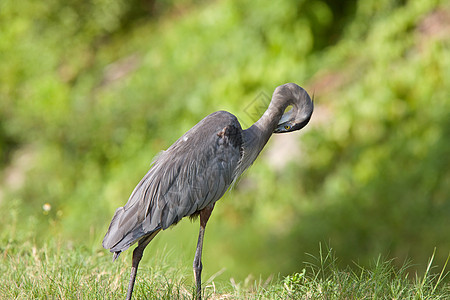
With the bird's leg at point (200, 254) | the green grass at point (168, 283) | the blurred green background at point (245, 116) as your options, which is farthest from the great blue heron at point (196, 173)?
the blurred green background at point (245, 116)

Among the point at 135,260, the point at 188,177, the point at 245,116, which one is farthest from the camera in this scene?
the point at 245,116

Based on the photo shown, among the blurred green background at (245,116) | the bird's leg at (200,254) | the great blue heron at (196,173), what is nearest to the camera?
the great blue heron at (196,173)

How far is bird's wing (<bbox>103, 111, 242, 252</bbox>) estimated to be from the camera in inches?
156

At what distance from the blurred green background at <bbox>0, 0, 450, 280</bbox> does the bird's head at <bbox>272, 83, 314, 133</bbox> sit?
0.53 metres

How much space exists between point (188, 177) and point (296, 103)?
3.10ft

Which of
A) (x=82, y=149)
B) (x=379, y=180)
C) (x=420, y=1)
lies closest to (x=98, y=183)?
(x=82, y=149)

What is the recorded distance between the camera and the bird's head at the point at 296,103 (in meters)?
4.29

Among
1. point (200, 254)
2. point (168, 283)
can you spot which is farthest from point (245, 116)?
point (168, 283)

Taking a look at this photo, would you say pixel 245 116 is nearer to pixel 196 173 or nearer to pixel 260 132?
pixel 260 132

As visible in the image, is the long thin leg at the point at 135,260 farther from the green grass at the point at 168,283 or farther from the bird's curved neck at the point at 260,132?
the bird's curved neck at the point at 260,132

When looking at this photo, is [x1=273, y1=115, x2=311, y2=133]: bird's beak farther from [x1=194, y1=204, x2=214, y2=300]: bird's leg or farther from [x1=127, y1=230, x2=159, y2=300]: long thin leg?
[x1=127, y1=230, x2=159, y2=300]: long thin leg

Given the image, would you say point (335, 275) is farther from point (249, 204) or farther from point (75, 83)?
point (75, 83)

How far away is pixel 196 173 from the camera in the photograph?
4.11 meters

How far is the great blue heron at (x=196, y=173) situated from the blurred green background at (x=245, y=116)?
2.07ft
